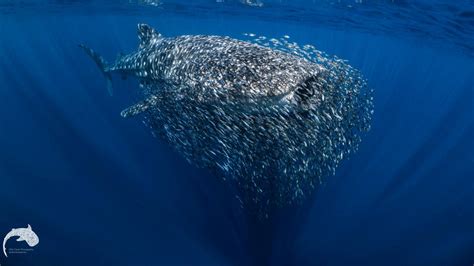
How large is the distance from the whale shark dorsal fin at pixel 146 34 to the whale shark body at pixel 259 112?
6.04 feet

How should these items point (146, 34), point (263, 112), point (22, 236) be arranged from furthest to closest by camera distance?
point (146, 34), point (22, 236), point (263, 112)

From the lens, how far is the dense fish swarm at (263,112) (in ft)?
16.2

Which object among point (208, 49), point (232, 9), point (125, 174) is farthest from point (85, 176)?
point (232, 9)

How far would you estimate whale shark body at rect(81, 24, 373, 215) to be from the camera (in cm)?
495

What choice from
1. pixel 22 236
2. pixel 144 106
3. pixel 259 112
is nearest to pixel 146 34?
pixel 144 106

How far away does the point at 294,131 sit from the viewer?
539 cm

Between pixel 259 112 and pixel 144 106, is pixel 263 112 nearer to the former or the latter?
pixel 259 112

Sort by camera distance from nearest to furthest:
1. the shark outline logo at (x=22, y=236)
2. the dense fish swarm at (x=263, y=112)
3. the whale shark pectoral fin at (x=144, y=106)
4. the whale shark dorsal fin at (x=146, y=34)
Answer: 1. the dense fish swarm at (x=263, y=112)
2. the whale shark pectoral fin at (x=144, y=106)
3. the shark outline logo at (x=22, y=236)
4. the whale shark dorsal fin at (x=146, y=34)

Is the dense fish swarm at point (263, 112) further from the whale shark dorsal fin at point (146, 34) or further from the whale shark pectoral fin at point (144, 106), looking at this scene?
the whale shark dorsal fin at point (146, 34)

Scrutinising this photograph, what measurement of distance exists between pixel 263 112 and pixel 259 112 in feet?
0.20

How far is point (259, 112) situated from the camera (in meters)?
5.07

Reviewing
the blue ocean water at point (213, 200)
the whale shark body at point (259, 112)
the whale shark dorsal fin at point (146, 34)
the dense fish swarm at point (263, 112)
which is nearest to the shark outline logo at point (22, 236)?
the blue ocean water at point (213, 200)

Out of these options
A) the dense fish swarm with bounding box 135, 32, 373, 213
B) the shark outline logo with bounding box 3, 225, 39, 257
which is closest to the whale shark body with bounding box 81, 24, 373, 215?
the dense fish swarm with bounding box 135, 32, 373, 213

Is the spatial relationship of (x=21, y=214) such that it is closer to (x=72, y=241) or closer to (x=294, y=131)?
(x=72, y=241)
